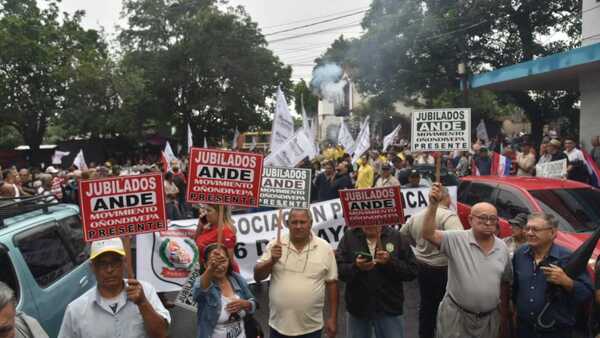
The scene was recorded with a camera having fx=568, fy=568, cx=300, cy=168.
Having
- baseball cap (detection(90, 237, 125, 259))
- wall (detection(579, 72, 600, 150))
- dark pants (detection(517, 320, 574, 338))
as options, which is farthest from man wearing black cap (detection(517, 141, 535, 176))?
baseball cap (detection(90, 237, 125, 259))

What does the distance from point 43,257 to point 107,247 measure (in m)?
1.94

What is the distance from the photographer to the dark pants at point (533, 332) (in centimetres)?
386

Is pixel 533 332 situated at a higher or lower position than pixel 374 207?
lower

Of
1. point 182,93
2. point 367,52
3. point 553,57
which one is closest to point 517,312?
point 553,57

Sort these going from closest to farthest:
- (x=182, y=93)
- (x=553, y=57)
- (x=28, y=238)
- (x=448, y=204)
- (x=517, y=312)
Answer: (x=517, y=312), (x=28, y=238), (x=448, y=204), (x=553, y=57), (x=182, y=93)

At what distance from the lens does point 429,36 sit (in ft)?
95.1

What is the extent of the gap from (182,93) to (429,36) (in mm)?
17781

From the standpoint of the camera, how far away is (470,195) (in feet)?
29.9

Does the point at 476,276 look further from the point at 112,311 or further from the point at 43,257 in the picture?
the point at 43,257

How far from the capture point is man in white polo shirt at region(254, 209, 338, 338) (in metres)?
4.17

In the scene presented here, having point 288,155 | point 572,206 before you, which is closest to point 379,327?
point 572,206

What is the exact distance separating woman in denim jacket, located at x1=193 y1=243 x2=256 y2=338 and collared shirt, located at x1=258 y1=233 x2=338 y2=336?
37 cm

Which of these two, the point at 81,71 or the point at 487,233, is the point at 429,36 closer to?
the point at 81,71

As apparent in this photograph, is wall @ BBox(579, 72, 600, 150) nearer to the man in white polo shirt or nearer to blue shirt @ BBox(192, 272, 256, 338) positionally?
the man in white polo shirt
